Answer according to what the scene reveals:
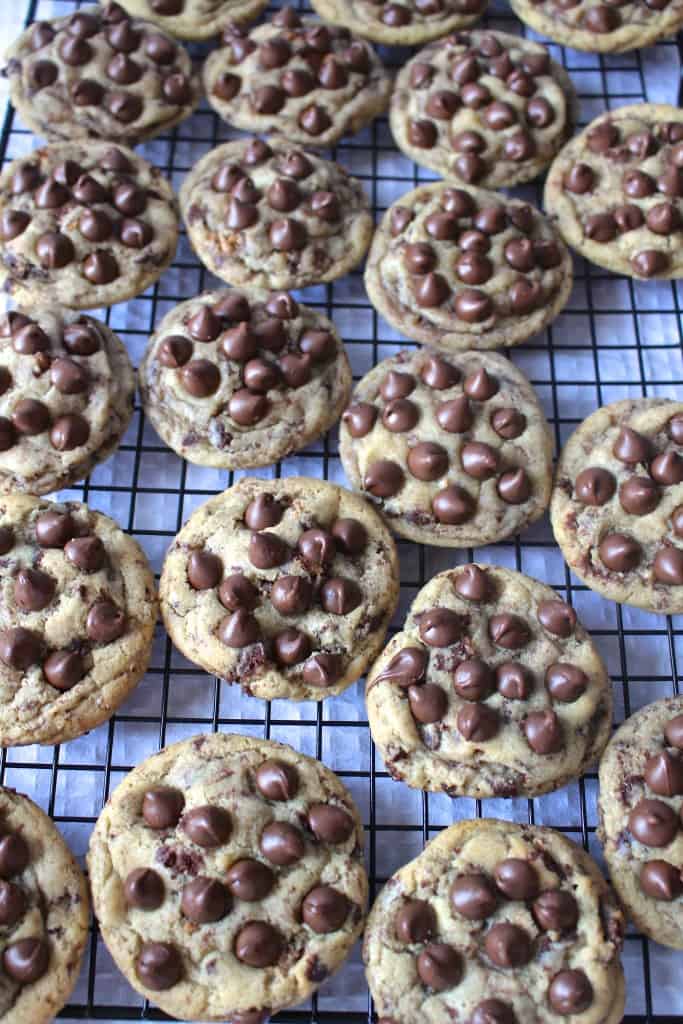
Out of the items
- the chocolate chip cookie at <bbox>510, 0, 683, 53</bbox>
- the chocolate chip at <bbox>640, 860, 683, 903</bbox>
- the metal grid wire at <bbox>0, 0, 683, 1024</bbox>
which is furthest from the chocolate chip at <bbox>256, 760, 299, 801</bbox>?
the chocolate chip cookie at <bbox>510, 0, 683, 53</bbox>

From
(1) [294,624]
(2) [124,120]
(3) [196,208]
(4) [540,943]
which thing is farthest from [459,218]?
(4) [540,943]

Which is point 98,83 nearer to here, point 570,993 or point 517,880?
point 517,880

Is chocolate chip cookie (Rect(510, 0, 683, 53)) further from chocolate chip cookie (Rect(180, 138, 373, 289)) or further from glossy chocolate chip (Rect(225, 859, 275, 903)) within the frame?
glossy chocolate chip (Rect(225, 859, 275, 903))

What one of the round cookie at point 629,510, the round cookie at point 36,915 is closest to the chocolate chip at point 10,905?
the round cookie at point 36,915

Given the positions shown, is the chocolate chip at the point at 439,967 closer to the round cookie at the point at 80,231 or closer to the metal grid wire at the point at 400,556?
the metal grid wire at the point at 400,556

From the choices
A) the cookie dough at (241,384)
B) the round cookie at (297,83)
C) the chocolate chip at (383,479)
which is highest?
the round cookie at (297,83)
